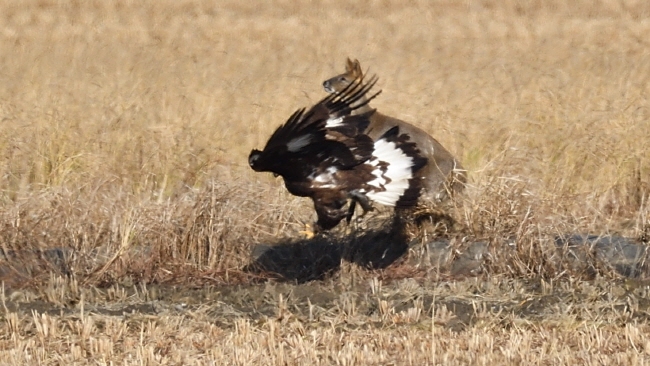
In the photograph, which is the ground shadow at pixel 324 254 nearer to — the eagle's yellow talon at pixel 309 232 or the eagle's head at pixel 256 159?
the eagle's yellow talon at pixel 309 232

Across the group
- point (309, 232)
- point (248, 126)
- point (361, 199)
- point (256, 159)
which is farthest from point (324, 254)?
point (248, 126)

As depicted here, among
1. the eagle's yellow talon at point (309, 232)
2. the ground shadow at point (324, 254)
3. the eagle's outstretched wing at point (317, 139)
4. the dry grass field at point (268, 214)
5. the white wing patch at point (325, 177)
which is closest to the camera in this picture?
the dry grass field at point (268, 214)

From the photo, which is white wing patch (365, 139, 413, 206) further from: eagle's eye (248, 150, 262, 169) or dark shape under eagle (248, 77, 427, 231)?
eagle's eye (248, 150, 262, 169)

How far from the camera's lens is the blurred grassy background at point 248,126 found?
26.0 feet

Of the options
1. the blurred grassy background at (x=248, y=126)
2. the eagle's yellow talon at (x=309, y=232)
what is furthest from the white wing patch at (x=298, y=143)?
the blurred grassy background at (x=248, y=126)

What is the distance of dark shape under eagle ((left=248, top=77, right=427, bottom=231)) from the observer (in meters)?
7.03

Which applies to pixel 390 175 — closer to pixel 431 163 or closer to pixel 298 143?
pixel 298 143

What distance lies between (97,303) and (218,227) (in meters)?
1.10

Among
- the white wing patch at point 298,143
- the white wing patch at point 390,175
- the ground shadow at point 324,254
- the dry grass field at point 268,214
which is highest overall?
the white wing patch at point 298,143

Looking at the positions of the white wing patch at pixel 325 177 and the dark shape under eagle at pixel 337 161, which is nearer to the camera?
the dark shape under eagle at pixel 337 161

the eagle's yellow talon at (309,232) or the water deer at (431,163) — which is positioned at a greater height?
the water deer at (431,163)

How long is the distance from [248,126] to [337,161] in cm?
447

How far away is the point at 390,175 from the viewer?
737 centimetres

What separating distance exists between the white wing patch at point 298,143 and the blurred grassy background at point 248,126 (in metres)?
1.07
